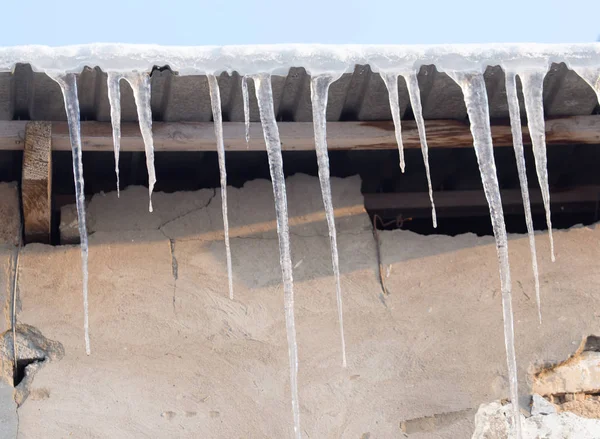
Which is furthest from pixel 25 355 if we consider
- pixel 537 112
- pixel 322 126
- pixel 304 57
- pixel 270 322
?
pixel 537 112

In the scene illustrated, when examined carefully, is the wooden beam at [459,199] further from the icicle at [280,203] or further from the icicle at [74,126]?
the icicle at [74,126]

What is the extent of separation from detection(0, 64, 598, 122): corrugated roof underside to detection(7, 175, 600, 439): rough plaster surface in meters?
0.57

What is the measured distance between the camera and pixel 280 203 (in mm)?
3553

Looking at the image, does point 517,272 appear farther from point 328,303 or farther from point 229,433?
point 229,433

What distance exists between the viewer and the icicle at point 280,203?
132 inches

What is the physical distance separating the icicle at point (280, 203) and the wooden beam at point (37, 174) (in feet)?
2.51

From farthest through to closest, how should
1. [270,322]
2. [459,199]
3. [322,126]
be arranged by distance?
1. [459,199]
2. [270,322]
3. [322,126]

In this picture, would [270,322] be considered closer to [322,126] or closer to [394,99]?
[322,126]

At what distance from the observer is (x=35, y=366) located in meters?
3.72

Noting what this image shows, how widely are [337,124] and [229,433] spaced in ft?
3.92

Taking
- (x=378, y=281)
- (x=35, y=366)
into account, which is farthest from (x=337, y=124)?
(x=35, y=366)

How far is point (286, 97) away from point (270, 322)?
913 mm

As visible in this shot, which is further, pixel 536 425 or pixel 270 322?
pixel 270 322

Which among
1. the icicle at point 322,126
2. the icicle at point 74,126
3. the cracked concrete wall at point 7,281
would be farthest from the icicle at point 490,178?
the cracked concrete wall at point 7,281
